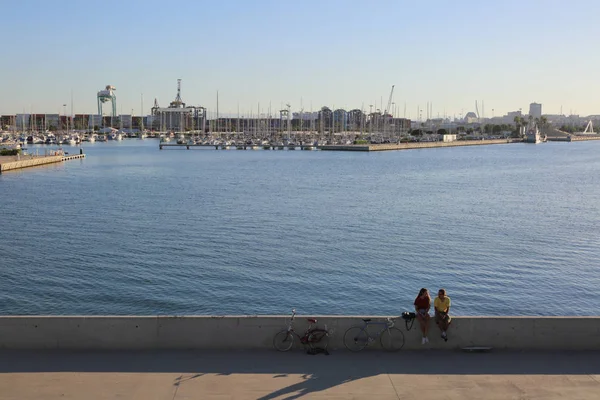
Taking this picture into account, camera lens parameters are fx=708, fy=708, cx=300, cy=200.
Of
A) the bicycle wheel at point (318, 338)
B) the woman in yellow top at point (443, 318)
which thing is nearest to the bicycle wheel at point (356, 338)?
the bicycle wheel at point (318, 338)

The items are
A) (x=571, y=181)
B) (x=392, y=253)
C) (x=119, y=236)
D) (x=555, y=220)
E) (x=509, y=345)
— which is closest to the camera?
(x=509, y=345)

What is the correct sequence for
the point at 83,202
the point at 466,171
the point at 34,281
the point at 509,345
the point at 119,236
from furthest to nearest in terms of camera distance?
the point at 466,171 → the point at 83,202 → the point at 119,236 → the point at 34,281 → the point at 509,345

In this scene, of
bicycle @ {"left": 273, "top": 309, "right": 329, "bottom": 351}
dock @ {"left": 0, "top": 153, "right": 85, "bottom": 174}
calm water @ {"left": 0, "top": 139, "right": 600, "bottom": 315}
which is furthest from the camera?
dock @ {"left": 0, "top": 153, "right": 85, "bottom": 174}

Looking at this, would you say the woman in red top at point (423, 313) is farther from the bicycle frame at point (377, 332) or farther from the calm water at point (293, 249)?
the calm water at point (293, 249)

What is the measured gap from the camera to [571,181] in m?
78.9

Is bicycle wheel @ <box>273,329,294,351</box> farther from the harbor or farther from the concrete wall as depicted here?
the harbor

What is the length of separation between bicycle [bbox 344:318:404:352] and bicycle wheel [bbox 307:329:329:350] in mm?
342

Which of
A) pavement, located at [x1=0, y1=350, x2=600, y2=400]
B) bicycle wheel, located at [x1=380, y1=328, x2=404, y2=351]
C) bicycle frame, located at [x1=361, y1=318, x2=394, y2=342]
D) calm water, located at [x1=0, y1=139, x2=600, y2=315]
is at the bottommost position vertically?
calm water, located at [x1=0, y1=139, x2=600, y2=315]

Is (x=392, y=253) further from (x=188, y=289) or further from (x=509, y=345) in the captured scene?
(x=509, y=345)

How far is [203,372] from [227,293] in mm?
13890

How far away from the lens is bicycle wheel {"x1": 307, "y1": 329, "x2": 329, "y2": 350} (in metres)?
11.7

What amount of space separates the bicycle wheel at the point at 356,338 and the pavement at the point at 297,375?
152mm

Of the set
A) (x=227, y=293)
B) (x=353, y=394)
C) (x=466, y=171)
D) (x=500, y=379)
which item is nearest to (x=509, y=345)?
(x=500, y=379)

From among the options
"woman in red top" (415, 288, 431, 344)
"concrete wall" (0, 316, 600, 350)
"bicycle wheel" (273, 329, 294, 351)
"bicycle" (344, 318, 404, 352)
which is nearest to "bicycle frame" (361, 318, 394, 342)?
"bicycle" (344, 318, 404, 352)
